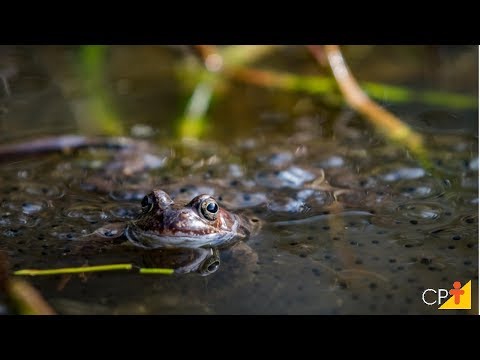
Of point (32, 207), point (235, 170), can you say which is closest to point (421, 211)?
point (235, 170)

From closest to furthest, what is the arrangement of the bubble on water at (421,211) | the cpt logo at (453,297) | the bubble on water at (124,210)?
1. the cpt logo at (453,297)
2. the bubble on water at (421,211)
3. the bubble on water at (124,210)

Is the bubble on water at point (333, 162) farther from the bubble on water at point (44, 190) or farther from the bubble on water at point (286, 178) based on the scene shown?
the bubble on water at point (44, 190)

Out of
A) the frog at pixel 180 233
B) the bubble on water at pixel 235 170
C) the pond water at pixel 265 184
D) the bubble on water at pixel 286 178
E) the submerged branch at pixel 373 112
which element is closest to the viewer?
the pond water at pixel 265 184

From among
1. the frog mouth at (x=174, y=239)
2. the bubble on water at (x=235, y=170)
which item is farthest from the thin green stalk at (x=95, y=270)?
the bubble on water at (x=235, y=170)

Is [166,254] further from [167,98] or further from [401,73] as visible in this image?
[401,73]

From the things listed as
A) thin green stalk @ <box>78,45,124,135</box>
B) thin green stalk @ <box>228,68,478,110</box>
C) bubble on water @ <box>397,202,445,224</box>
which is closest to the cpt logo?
bubble on water @ <box>397,202,445,224</box>

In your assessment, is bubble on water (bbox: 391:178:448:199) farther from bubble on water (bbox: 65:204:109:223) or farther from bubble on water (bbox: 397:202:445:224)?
bubble on water (bbox: 65:204:109:223)
